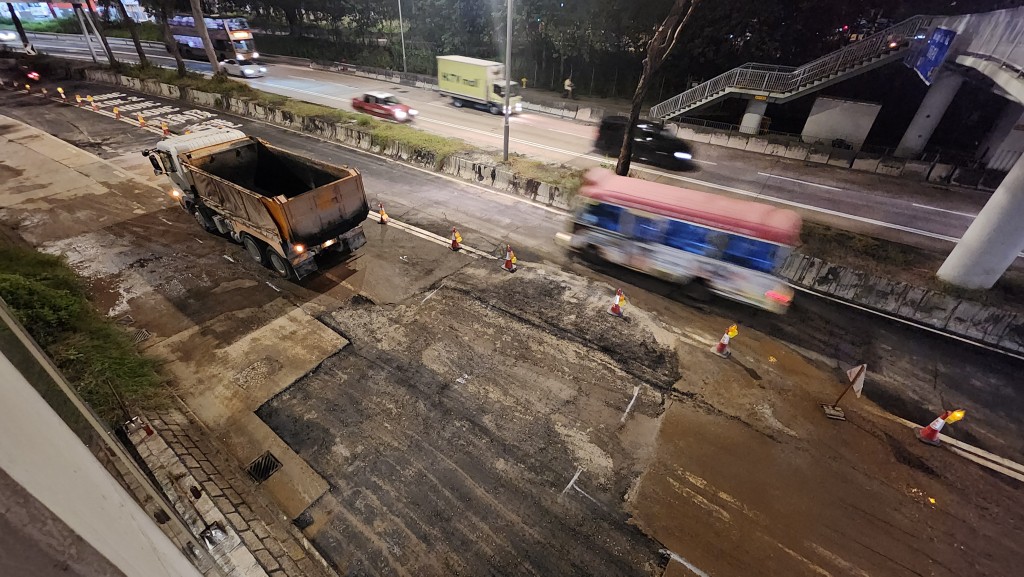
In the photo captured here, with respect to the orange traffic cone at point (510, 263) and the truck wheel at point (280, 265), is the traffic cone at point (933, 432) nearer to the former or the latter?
the orange traffic cone at point (510, 263)

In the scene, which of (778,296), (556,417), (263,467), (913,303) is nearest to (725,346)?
(778,296)

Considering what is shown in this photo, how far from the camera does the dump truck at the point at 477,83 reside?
1116 inches

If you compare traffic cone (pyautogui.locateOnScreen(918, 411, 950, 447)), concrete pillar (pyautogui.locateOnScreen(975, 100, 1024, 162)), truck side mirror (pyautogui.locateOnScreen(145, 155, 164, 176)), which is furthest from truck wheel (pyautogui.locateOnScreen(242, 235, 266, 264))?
concrete pillar (pyautogui.locateOnScreen(975, 100, 1024, 162))

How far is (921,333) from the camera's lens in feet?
34.6

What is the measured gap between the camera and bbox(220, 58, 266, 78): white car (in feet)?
118

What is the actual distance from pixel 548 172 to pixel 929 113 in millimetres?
19234

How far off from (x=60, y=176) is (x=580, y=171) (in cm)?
2064

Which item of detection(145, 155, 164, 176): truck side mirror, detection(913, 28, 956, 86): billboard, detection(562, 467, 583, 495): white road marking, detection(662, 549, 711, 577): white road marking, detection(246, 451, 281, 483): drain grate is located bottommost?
detection(662, 549, 711, 577): white road marking

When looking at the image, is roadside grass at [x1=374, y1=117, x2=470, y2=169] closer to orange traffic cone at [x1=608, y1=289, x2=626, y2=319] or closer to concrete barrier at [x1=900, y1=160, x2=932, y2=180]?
orange traffic cone at [x1=608, y1=289, x2=626, y2=319]

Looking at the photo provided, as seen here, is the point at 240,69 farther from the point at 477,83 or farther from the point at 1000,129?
the point at 1000,129

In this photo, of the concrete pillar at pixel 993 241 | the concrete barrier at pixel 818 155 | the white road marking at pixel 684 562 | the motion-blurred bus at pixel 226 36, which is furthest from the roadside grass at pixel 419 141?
the motion-blurred bus at pixel 226 36

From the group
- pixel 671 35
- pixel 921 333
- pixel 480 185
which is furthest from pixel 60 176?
pixel 921 333

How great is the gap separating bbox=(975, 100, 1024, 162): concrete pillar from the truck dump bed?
27.5 m

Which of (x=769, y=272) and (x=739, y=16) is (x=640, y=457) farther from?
(x=739, y=16)
